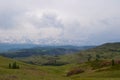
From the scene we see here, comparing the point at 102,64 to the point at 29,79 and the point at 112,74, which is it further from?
the point at 29,79

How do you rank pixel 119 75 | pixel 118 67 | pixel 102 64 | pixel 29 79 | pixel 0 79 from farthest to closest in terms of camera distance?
pixel 102 64, pixel 118 67, pixel 119 75, pixel 29 79, pixel 0 79

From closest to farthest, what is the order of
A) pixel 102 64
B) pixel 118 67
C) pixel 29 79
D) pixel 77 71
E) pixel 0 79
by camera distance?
pixel 0 79 < pixel 29 79 < pixel 118 67 < pixel 77 71 < pixel 102 64

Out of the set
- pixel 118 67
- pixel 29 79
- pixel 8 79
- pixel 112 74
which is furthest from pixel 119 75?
pixel 8 79

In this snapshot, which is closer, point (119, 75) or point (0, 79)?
point (0, 79)

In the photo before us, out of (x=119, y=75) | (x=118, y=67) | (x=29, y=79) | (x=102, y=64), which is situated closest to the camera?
(x=29, y=79)

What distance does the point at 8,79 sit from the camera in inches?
1564

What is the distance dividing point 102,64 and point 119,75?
4305cm

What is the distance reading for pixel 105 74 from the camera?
230 feet

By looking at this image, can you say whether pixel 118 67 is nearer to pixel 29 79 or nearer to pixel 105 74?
pixel 105 74

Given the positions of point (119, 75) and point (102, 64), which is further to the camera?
point (102, 64)


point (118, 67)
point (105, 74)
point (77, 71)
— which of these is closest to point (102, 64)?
point (77, 71)

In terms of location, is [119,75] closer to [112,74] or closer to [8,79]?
[112,74]

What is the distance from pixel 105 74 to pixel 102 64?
40.4 m

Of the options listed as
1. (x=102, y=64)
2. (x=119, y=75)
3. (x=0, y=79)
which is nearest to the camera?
(x=0, y=79)
